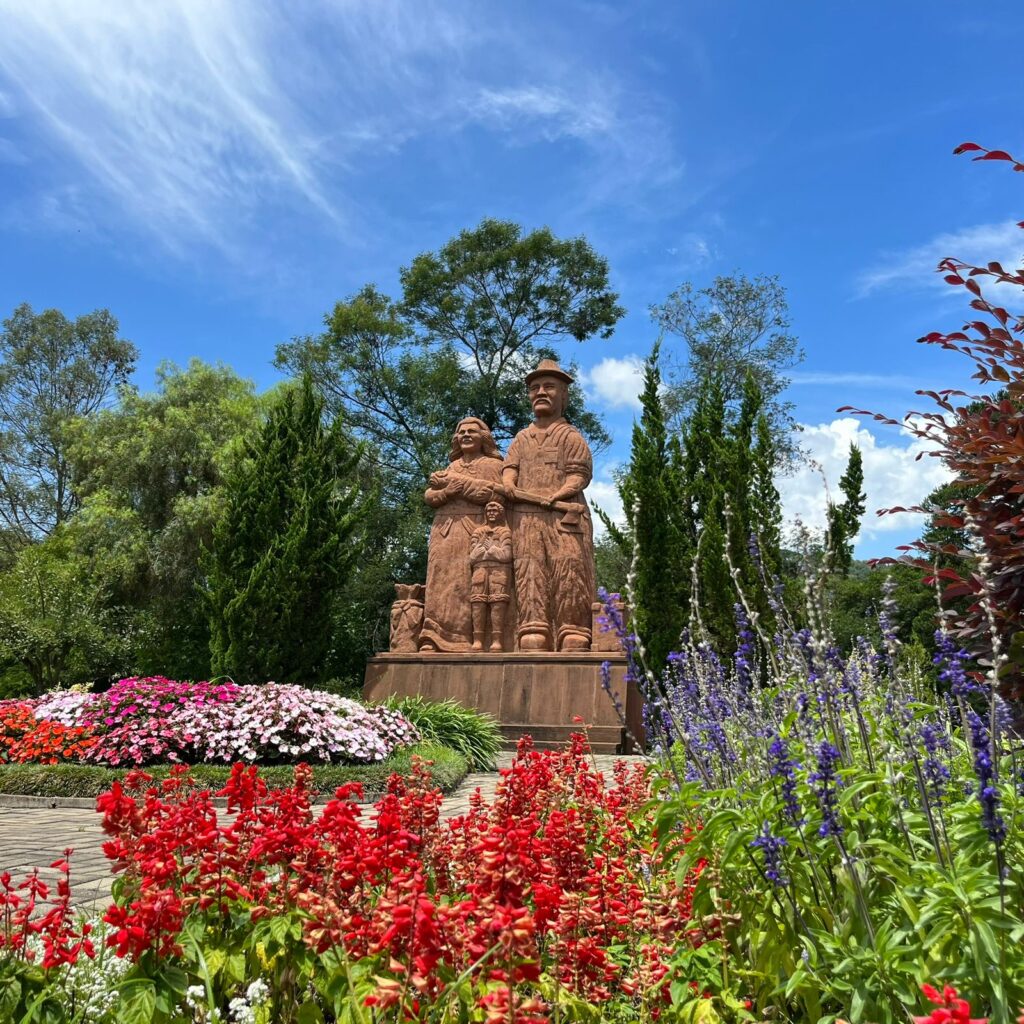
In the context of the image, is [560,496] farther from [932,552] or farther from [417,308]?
[417,308]

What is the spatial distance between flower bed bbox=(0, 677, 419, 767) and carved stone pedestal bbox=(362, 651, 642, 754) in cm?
315

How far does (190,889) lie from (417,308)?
91.8 feet

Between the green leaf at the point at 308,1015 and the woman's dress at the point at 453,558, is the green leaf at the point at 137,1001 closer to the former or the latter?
the green leaf at the point at 308,1015

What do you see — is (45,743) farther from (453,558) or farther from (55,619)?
(55,619)

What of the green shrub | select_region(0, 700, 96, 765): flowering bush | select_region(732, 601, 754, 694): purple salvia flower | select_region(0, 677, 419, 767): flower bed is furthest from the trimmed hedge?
select_region(732, 601, 754, 694): purple salvia flower

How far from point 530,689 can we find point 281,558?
500cm

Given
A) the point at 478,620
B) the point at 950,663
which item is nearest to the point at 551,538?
the point at 478,620

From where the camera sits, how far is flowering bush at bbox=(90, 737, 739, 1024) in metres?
1.60

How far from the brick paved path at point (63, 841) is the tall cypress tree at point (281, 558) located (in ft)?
22.4

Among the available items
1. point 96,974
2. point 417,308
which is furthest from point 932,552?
point 417,308

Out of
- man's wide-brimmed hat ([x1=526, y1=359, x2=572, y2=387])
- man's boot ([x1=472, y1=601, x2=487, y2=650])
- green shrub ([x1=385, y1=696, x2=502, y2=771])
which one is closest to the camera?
green shrub ([x1=385, y1=696, x2=502, y2=771])

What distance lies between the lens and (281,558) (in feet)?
47.8

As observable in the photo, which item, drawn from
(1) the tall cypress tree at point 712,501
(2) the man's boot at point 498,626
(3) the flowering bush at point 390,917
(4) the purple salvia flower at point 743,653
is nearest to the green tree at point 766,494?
(1) the tall cypress tree at point 712,501

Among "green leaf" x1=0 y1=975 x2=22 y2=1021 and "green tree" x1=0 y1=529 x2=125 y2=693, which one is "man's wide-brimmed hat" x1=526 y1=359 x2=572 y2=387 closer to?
Answer: "green tree" x1=0 y1=529 x2=125 y2=693
